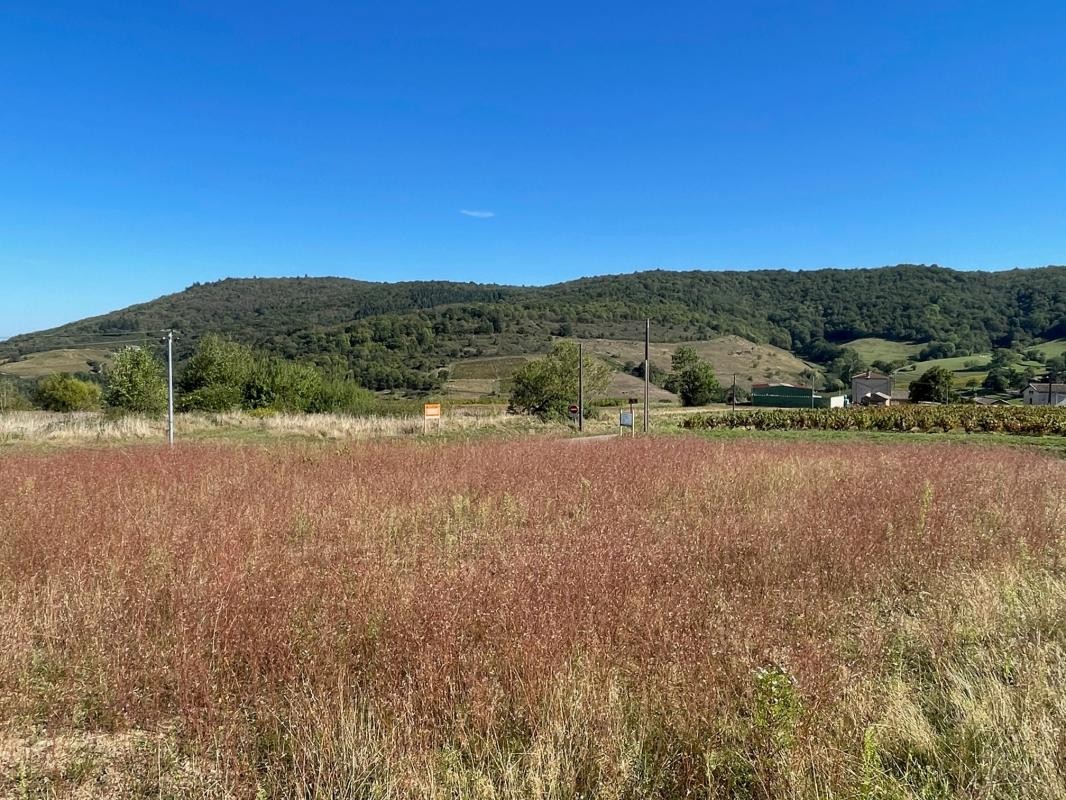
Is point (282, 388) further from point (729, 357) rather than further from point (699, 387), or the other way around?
point (729, 357)

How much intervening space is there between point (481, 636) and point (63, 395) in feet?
208

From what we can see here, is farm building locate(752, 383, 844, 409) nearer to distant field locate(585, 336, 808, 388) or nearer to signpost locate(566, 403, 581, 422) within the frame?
distant field locate(585, 336, 808, 388)

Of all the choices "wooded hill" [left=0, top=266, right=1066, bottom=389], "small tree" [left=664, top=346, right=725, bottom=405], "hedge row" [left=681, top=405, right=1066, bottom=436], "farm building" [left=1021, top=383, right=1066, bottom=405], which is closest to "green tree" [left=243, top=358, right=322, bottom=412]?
"hedge row" [left=681, top=405, right=1066, bottom=436]

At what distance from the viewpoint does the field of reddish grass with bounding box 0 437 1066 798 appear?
226cm

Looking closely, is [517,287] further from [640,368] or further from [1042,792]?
[1042,792]

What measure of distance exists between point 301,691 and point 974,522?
251 inches

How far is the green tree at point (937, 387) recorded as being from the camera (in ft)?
246

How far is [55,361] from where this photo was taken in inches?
3558

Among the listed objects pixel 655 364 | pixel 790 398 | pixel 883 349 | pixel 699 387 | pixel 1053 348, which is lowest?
pixel 790 398

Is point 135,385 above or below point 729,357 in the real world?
below

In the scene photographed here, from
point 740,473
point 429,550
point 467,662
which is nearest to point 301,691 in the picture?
point 467,662

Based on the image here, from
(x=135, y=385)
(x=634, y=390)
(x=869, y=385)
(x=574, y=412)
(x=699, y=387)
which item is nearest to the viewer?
(x=135, y=385)

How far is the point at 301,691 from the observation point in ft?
8.51

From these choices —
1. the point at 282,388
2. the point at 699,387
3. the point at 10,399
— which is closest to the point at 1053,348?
the point at 699,387
